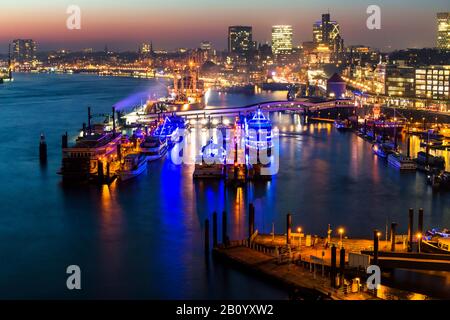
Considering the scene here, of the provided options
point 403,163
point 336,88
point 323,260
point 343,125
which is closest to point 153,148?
point 403,163

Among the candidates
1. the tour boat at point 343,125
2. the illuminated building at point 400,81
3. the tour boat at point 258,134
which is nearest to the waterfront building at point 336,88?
the illuminated building at point 400,81

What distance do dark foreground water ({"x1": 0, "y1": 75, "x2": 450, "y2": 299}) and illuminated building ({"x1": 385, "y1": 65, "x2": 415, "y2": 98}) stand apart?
914 centimetres

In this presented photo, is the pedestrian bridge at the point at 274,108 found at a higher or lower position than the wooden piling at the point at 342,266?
higher

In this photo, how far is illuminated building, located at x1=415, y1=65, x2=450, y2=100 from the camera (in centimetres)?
2167

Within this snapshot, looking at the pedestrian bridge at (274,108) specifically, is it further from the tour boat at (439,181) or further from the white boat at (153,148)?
the tour boat at (439,181)

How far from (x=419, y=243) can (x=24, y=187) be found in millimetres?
6438

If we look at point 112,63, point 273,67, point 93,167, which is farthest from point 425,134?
point 112,63

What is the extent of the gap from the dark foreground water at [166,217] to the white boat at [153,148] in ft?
1.33

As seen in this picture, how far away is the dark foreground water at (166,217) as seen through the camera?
6551mm

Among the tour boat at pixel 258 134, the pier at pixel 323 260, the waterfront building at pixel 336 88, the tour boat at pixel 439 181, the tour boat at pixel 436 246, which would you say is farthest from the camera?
the waterfront building at pixel 336 88

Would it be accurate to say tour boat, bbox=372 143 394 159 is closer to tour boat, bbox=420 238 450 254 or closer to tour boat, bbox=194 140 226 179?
tour boat, bbox=194 140 226 179

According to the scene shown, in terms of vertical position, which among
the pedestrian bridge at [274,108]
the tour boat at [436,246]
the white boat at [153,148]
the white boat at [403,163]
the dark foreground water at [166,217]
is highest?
the pedestrian bridge at [274,108]

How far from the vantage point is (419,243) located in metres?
6.81

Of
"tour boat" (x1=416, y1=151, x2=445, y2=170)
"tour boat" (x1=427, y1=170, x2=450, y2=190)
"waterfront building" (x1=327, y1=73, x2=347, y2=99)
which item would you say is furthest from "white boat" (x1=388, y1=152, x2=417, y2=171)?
"waterfront building" (x1=327, y1=73, x2=347, y2=99)
